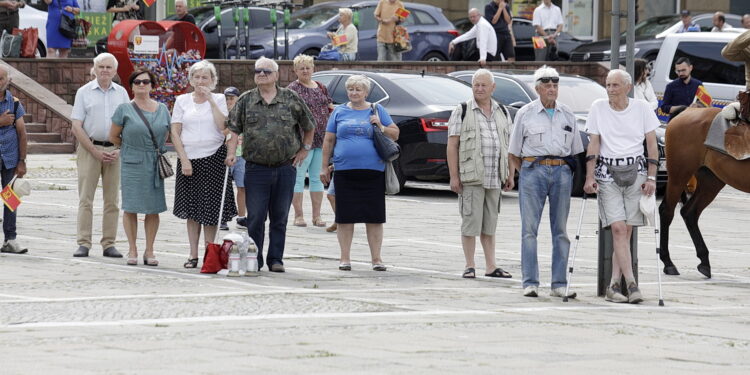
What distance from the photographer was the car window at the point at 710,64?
82.5ft

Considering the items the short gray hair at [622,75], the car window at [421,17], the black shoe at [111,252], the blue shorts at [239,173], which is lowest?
the black shoe at [111,252]

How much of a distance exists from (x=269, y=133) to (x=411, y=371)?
5.23 metres

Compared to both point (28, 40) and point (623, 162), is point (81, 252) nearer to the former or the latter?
point (623, 162)

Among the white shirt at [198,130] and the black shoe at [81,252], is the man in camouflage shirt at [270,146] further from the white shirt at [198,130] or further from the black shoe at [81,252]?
the black shoe at [81,252]

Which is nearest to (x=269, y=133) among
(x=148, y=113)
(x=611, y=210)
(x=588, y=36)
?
(x=148, y=113)

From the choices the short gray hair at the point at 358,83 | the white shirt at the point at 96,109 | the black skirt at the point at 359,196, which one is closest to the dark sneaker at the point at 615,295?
the black skirt at the point at 359,196

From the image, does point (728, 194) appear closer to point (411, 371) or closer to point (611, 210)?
point (611, 210)

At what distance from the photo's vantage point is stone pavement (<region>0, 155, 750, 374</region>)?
845 centimetres

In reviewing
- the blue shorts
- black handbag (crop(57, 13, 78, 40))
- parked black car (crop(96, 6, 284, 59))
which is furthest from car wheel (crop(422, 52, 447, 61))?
the blue shorts

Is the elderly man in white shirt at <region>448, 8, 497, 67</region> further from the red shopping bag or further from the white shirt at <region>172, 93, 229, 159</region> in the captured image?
the white shirt at <region>172, 93, 229, 159</region>

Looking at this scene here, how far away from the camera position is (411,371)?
320 inches

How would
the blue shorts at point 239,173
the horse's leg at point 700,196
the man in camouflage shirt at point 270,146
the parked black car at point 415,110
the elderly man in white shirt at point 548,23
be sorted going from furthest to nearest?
the elderly man in white shirt at point 548,23 → the parked black car at point 415,110 → the blue shorts at point 239,173 → the horse's leg at point 700,196 → the man in camouflage shirt at point 270,146

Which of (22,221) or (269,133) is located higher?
(269,133)

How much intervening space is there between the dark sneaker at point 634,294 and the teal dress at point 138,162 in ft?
13.5
